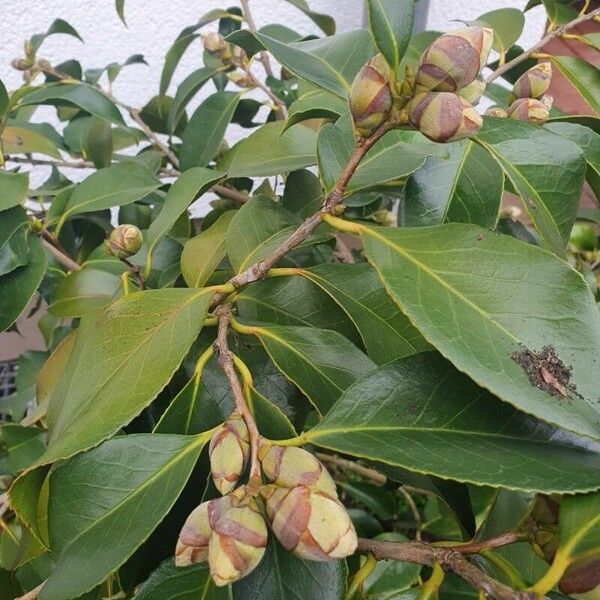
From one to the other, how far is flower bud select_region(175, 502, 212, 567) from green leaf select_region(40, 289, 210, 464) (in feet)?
0.24

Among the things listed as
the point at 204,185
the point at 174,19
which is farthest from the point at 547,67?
the point at 174,19

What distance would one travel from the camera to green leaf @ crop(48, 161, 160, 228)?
66cm

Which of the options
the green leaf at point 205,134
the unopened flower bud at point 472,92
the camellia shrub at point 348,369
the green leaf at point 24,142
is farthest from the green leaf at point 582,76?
the green leaf at point 24,142

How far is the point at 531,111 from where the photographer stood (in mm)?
505

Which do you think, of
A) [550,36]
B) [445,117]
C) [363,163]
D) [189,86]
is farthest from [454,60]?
[189,86]

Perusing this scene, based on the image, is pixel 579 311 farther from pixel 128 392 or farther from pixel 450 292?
pixel 128 392

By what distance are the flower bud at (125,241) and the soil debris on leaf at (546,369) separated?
0.37 m

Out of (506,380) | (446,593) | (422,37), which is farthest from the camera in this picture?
(422,37)

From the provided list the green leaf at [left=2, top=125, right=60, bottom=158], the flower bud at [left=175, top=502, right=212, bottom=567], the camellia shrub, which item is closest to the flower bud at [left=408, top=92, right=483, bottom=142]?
the camellia shrub

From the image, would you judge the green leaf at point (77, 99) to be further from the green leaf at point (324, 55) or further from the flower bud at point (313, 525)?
the flower bud at point (313, 525)

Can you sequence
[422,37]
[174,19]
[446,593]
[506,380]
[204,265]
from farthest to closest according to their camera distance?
1. [174,19]
2. [422,37]
3. [204,265]
4. [446,593]
5. [506,380]

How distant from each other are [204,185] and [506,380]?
32 cm

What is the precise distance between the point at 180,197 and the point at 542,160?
29cm

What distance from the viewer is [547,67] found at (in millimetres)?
555
